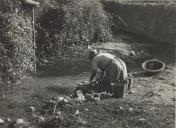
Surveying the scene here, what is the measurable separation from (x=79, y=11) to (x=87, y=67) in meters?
3.32

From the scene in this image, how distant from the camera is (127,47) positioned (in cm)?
2262

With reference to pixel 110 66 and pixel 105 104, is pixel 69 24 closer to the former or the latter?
pixel 110 66

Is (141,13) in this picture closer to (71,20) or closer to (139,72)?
(71,20)

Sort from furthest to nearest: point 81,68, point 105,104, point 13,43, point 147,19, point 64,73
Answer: point 147,19 < point 81,68 < point 64,73 < point 13,43 < point 105,104

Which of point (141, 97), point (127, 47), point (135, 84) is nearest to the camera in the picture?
point (141, 97)

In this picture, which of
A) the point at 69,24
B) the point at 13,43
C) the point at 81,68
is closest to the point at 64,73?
the point at 81,68

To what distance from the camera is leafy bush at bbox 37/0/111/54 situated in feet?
65.0

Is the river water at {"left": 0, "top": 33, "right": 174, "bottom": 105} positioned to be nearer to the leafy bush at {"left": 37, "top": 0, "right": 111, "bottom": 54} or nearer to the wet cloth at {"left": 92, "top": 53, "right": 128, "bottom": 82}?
the leafy bush at {"left": 37, "top": 0, "right": 111, "bottom": 54}

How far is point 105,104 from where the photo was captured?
14.1m

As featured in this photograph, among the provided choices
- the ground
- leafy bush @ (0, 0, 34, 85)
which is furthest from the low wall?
leafy bush @ (0, 0, 34, 85)

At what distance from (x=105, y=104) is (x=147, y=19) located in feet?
40.2

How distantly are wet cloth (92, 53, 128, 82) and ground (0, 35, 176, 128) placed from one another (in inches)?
30.2

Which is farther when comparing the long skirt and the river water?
the river water

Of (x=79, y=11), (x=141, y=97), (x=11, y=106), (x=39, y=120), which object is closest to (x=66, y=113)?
(x=39, y=120)
